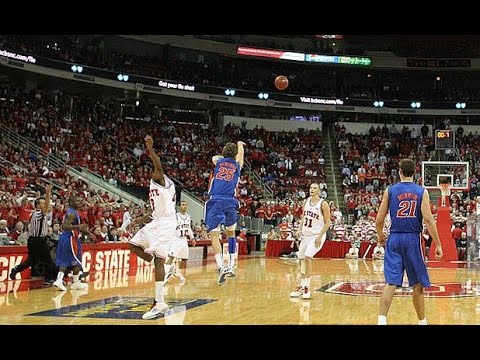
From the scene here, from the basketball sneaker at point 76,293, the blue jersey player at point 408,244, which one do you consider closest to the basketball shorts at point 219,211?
the basketball sneaker at point 76,293

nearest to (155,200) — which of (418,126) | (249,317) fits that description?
(249,317)

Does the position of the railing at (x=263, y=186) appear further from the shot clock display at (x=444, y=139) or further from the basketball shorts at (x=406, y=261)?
the basketball shorts at (x=406, y=261)

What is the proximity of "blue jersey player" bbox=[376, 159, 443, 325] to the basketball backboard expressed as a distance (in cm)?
1831

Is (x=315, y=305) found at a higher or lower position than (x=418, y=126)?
lower

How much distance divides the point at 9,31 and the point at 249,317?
422 cm

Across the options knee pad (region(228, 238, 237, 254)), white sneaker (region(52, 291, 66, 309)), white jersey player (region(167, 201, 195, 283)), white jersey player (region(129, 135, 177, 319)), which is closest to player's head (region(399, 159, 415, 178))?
white jersey player (region(129, 135, 177, 319))

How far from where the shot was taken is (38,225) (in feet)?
36.8

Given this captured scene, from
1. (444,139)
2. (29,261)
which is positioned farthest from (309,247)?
(444,139)

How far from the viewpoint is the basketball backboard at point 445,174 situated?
24312 millimetres

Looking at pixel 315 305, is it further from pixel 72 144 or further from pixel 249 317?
pixel 72 144

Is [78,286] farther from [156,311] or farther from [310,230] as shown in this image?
[310,230]

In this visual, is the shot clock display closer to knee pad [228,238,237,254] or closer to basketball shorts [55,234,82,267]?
knee pad [228,238,237,254]

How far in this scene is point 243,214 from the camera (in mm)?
27781

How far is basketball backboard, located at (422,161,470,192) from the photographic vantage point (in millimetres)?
24312
